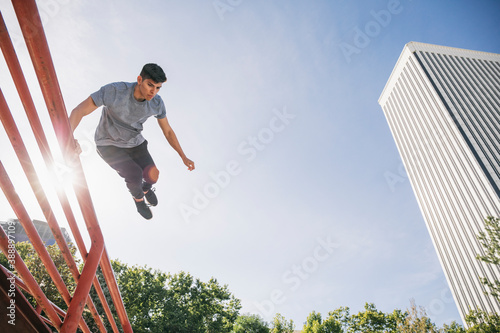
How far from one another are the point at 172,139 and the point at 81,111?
1.37 metres

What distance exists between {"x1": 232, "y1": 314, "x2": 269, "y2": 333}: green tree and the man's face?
29.0 metres

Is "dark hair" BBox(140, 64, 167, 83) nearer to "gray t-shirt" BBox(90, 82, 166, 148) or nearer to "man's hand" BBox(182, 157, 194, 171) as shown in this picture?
"gray t-shirt" BBox(90, 82, 166, 148)

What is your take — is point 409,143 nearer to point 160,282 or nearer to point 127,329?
point 160,282

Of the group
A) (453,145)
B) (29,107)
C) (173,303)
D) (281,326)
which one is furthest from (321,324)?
(453,145)

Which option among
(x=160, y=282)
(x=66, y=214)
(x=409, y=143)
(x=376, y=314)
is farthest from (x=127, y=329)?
(x=409, y=143)

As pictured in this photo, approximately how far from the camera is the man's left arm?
144 inches

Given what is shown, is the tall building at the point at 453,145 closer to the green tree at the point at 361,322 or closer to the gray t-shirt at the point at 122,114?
the green tree at the point at 361,322

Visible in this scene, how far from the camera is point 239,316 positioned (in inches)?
1081

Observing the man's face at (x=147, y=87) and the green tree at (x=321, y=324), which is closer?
the man's face at (x=147, y=87)

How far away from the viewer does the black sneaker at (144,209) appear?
12.6 feet

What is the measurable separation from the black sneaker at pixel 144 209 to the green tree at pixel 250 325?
2718 centimetres

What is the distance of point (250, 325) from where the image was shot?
1047 inches

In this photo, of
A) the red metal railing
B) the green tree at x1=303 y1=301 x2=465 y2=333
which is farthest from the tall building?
the red metal railing

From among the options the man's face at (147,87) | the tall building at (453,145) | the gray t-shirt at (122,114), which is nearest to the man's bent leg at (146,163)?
the gray t-shirt at (122,114)
